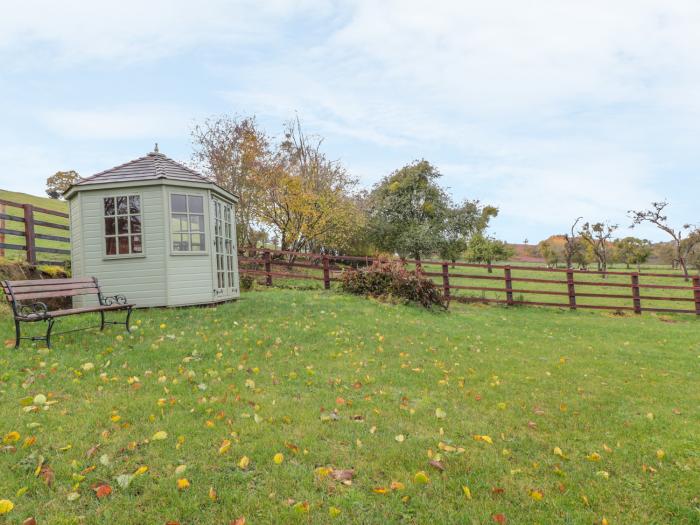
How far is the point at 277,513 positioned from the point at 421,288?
9.63 meters

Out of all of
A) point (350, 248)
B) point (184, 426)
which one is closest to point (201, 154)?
point (350, 248)

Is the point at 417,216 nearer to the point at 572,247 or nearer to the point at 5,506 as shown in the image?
the point at 572,247

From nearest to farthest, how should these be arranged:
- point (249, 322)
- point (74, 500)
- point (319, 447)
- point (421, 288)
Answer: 1. point (74, 500)
2. point (319, 447)
3. point (249, 322)
4. point (421, 288)

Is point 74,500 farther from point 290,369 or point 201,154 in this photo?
point 201,154

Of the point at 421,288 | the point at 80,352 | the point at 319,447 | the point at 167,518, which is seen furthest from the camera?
the point at 421,288

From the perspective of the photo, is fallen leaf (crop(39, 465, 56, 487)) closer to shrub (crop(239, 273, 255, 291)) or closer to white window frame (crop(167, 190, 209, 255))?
white window frame (crop(167, 190, 209, 255))

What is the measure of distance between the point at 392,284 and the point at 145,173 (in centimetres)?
702

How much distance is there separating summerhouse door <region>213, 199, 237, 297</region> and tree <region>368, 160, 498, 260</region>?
18.3m

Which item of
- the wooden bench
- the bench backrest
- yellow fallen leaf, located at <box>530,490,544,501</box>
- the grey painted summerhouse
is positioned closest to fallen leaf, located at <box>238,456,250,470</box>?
yellow fallen leaf, located at <box>530,490,544,501</box>

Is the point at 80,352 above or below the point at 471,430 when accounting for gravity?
above

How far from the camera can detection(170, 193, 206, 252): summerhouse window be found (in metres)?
9.66

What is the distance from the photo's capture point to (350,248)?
29.0 m

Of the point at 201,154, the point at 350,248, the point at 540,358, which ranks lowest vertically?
the point at 540,358

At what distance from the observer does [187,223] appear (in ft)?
32.3
